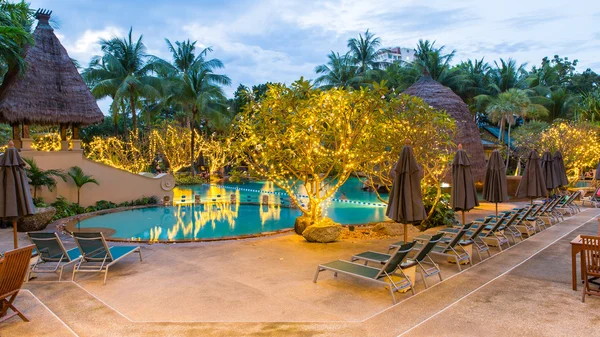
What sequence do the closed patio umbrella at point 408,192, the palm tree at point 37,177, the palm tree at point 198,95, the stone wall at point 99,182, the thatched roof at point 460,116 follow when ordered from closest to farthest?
the closed patio umbrella at point 408,192 < the palm tree at point 37,177 < the stone wall at point 99,182 < the thatched roof at point 460,116 < the palm tree at point 198,95

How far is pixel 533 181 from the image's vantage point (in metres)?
12.3

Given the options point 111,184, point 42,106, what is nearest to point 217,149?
point 111,184

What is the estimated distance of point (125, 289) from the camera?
20.2 feet

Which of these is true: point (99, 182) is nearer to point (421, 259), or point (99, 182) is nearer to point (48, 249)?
point (48, 249)

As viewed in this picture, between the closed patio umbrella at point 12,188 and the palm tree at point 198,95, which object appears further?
the palm tree at point 198,95

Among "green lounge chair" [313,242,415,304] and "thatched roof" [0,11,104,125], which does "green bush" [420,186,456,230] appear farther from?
"thatched roof" [0,11,104,125]

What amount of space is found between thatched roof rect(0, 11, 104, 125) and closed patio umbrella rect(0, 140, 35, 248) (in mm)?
8664

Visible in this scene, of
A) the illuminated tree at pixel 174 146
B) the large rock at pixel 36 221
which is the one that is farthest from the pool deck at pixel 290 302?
the illuminated tree at pixel 174 146

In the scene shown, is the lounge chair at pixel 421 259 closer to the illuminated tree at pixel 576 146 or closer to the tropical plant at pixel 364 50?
the illuminated tree at pixel 576 146

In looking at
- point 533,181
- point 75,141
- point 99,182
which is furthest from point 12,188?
point 533,181

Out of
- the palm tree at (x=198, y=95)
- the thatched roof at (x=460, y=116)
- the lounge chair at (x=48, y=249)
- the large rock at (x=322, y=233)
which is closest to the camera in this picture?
the lounge chair at (x=48, y=249)

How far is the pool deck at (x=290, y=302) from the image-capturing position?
4.66m

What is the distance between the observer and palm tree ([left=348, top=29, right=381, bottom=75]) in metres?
40.8

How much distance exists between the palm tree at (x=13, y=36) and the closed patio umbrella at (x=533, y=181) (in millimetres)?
15591
